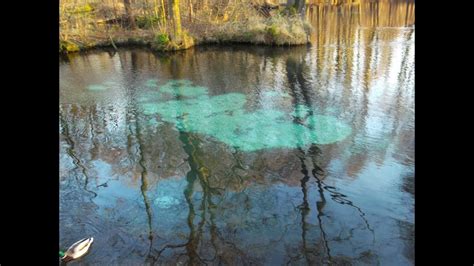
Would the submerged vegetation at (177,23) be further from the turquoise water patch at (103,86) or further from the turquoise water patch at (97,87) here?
the turquoise water patch at (97,87)

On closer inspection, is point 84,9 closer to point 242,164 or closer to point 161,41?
point 161,41

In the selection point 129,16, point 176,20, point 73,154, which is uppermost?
point 129,16

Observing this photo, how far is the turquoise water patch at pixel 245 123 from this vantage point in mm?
8609

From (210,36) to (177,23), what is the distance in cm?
179

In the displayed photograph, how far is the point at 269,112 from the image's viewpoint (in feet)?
33.6

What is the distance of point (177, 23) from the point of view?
1880 cm

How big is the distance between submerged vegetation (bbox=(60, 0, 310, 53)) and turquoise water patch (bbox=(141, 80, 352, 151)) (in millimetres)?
8444

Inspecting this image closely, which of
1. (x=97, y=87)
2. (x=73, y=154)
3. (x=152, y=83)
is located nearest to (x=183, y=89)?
(x=152, y=83)

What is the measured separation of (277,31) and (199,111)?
31.2ft

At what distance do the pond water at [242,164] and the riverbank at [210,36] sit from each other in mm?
4136
